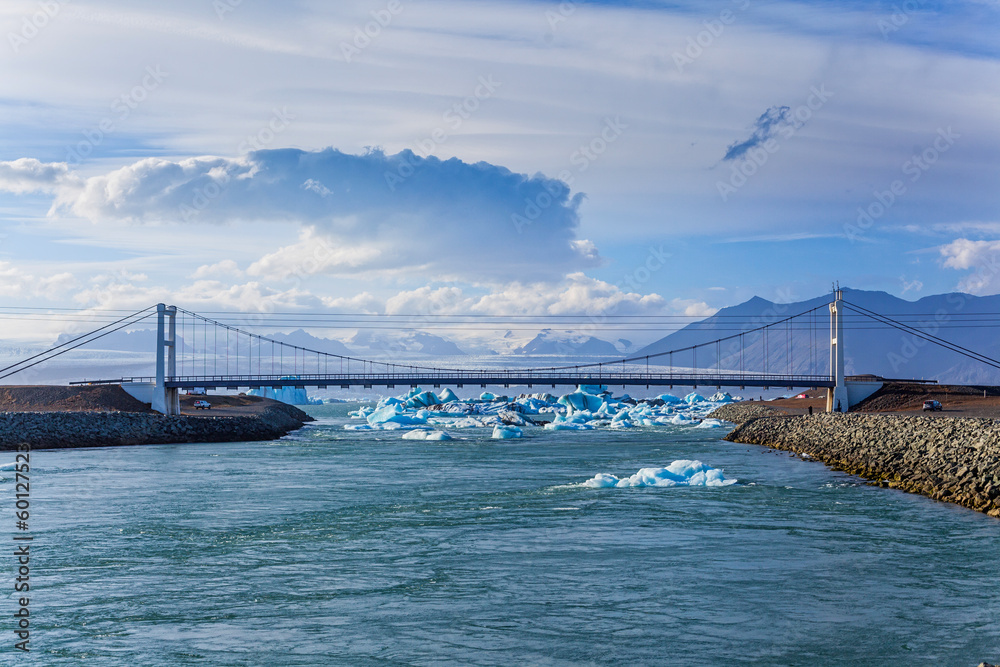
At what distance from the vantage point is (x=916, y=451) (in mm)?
29656

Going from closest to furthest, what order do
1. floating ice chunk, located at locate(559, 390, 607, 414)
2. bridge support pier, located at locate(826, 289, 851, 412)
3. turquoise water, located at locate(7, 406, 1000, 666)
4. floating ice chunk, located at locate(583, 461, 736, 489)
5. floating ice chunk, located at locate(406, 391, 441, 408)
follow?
turquoise water, located at locate(7, 406, 1000, 666), floating ice chunk, located at locate(583, 461, 736, 489), bridge support pier, located at locate(826, 289, 851, 412), floating ice chunk, located at locate(559, 390, 607, 414), floating ice chunk, located at locate(406, 391, 441, 408)

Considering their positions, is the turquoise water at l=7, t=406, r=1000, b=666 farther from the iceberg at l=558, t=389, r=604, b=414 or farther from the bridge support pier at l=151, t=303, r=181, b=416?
the iceberg at l=558, t=389, r=604, b=414

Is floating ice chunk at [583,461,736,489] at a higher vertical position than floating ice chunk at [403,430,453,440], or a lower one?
higher

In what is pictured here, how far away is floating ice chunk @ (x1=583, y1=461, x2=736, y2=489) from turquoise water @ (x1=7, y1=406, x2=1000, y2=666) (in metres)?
0.99

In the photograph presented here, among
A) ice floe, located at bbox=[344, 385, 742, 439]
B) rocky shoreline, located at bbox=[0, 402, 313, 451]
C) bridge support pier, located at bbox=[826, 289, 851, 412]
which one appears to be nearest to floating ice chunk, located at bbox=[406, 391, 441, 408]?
ice floe, located at bbox=[344, 385, 742, 439]

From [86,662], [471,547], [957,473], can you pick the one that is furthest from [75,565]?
[957,473]

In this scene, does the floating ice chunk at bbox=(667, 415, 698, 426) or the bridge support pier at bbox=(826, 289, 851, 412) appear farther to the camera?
the floating ice chunk at bbox=(667, 415, 698, 426)

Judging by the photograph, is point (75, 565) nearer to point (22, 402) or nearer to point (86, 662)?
point (86, 662)

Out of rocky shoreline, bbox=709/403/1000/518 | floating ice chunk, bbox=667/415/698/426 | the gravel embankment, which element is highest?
rocky shoreline, bbox=709/403/1000/518

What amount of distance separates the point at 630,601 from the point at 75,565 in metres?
9.94

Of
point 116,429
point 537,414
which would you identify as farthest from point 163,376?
point 537,414

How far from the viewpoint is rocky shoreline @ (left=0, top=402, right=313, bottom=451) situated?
154 feet

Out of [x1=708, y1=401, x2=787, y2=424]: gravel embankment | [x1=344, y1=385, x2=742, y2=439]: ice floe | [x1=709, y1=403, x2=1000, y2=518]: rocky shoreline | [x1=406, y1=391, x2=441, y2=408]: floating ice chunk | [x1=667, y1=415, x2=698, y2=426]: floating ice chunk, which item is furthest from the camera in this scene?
[x1=406, y1=391, x2=441, y2=408]: floating ice chunk

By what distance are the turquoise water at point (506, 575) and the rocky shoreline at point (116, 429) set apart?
74.6 ft
